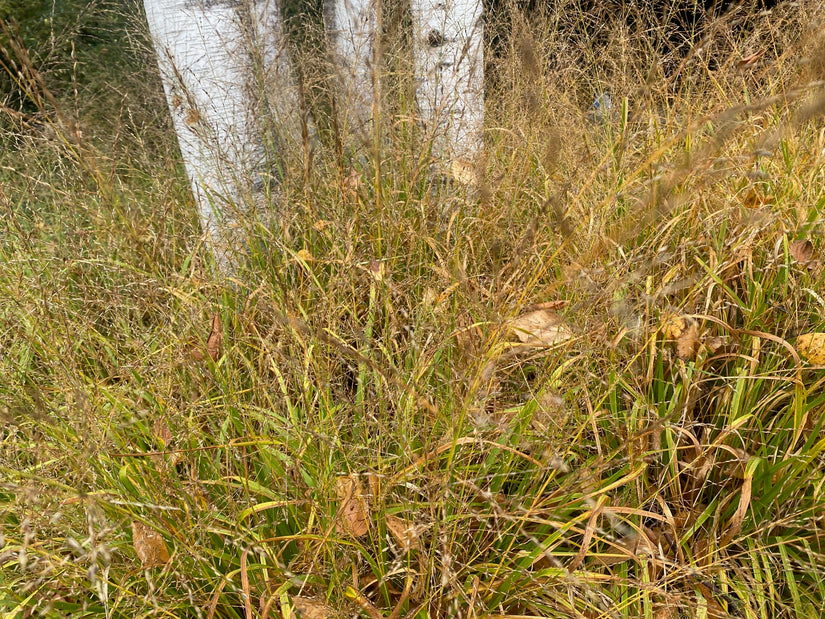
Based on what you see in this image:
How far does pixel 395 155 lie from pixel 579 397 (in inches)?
36.3

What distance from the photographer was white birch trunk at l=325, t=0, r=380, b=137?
167 cm

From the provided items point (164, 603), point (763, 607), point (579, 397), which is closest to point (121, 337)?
point (164, 603)

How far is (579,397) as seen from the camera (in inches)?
46.8

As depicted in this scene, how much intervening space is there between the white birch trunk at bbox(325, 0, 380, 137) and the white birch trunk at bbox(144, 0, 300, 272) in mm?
173

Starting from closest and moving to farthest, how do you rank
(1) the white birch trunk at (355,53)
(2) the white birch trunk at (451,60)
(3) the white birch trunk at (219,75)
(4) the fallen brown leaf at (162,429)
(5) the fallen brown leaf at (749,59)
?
(4) the fallen brown leaf at (162,429)
(5) the fallen brown leaf at (749,59)
(1) the white birch trunk at (355,53)
(3) the white birch trunk at (219,75)
(2) the white birch trunk at (451,60)

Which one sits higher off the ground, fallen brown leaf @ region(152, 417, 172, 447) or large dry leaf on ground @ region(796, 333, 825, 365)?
large dry leaf on ground @ region(796, 333, 825, 365)

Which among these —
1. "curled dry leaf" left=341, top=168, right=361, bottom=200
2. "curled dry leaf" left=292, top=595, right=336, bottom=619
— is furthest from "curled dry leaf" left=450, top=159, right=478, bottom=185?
"curled dry leaf" left=292, top=595, right=336, bottom=619

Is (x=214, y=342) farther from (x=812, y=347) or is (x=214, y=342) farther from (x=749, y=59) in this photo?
(x=749, y=59)

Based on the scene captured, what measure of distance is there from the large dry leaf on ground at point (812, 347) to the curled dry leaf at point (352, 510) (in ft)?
2.87

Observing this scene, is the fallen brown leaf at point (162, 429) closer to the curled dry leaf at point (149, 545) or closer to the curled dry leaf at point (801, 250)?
the curled dry leaf at point (149, 545)

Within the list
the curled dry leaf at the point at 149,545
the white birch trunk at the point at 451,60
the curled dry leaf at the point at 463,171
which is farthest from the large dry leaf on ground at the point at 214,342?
the white birch trunk at the point at 451,60

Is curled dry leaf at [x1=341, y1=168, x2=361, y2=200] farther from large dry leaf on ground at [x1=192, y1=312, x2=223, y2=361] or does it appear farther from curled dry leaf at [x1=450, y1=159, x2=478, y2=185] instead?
large dry leaf on ground at [x1=192, y1=312, x2=223, y2=361]

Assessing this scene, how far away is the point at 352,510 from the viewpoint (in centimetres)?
109

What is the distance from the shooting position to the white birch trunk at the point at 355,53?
167 cm
